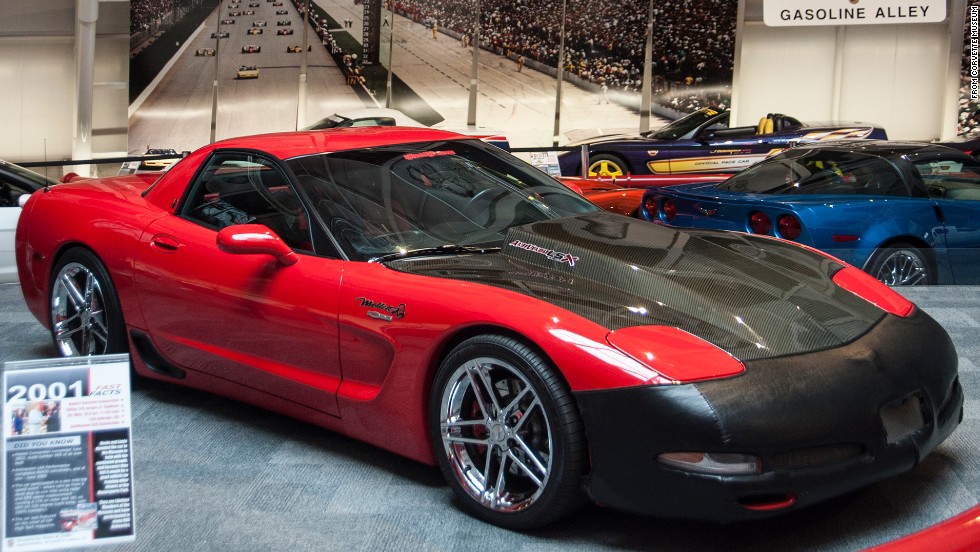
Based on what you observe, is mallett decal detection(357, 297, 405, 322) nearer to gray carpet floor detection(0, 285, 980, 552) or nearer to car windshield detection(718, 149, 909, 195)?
gray carpet floor detection(0, 285, 980, 552)

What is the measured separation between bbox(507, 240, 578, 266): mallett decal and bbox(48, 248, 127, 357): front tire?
1687 millimetres

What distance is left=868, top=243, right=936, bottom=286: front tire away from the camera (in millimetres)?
5367

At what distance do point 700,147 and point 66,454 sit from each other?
331 inches

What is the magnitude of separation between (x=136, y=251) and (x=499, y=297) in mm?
1730

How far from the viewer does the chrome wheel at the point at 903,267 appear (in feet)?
17.6

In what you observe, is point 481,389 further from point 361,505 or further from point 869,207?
point 869,207

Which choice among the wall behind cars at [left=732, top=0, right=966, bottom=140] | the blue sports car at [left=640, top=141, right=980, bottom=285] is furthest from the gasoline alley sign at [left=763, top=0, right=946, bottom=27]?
the blue sports car at [left=640, top=141, right=980, bottom=285]

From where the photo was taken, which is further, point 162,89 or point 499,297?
point 162,89

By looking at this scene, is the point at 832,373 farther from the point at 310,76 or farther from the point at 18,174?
the point at 310,76

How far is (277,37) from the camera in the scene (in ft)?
33.2

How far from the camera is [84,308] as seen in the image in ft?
13.5

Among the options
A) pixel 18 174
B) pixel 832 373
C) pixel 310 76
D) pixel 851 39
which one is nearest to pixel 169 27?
pixel 310 76

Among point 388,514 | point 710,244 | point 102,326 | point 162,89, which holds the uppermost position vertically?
point 162,89

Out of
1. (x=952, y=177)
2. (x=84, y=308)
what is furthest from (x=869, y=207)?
(x=84, y=308)
